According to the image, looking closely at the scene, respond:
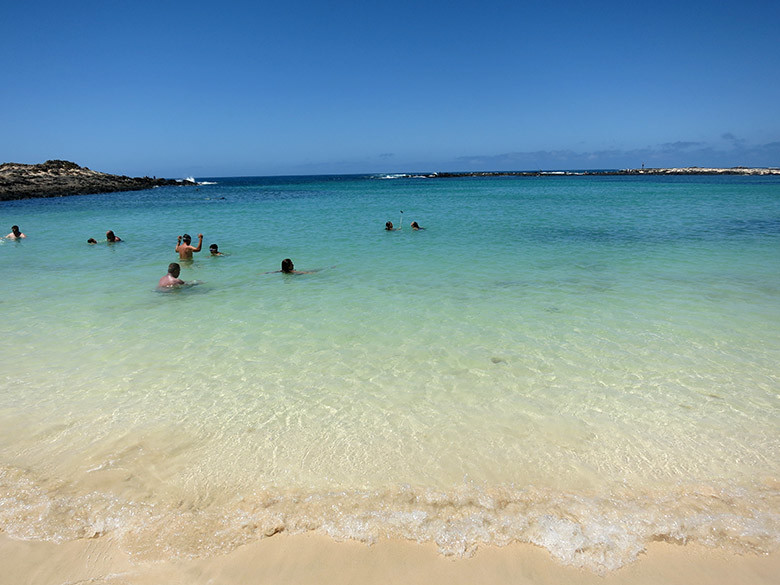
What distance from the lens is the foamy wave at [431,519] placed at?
2.96 meters

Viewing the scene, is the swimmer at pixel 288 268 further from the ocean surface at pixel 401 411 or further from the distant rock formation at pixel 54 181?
the distant rock formation at pixel 54 181

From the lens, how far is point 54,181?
164 ft

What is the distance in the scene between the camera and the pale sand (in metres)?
2.71

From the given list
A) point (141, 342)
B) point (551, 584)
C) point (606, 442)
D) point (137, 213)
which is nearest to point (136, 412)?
point (141, 342)

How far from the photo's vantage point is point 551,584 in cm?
267

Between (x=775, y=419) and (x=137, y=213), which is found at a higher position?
(x=137, y=213)

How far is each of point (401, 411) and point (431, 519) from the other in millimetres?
1516

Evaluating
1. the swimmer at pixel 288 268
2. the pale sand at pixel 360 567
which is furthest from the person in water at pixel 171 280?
the pale sand at pixel 360 567

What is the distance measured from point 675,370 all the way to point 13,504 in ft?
22.0

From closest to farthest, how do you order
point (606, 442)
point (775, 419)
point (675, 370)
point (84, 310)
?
point (606, 442) → point (775, 419) → point (675, 370) → point (84, 310)

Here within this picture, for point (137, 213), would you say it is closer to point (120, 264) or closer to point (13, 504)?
point (120, 264)

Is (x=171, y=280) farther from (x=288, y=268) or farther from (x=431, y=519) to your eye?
(x=431, y=519)

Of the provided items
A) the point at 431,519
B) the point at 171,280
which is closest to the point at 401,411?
the point at 431,519

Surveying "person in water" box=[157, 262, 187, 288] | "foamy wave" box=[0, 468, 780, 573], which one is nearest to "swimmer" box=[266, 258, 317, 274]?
"person in water" box=[157, 262, 187, 288]
